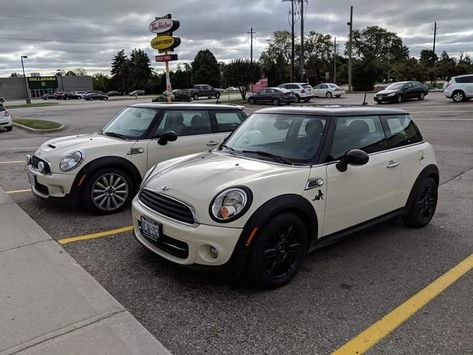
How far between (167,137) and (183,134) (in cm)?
50

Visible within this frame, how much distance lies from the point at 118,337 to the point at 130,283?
2.82 ft

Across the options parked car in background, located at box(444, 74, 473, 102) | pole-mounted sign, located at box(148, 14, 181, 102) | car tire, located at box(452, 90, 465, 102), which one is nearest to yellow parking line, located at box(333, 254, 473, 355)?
pole-mounted sign, located at box(148, 14, 181, 102)

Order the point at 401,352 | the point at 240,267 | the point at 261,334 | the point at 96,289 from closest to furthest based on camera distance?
the point at 401,352, the point at 261,334, the point at 240,267, the point at 96,289

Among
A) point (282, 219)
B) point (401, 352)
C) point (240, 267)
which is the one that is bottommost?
point (401, 352)

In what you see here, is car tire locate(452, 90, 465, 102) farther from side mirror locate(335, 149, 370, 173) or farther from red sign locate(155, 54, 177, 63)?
side mirror locate(335, 149, 370, 173)

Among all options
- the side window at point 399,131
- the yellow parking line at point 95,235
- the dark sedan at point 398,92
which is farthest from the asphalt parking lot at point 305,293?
the dark sedan at point 398,92

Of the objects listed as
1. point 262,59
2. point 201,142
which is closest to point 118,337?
point 201,142

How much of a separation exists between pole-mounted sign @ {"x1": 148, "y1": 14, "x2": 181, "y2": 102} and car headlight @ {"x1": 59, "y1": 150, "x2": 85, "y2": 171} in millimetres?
10195

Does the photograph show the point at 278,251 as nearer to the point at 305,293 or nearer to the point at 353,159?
the point at 305,293

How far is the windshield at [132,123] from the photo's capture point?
241 inches

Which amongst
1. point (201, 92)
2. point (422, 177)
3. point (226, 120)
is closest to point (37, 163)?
point (226, 120)

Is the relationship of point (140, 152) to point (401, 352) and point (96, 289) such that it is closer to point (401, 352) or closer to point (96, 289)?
point (96, 289)

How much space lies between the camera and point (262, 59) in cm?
9381

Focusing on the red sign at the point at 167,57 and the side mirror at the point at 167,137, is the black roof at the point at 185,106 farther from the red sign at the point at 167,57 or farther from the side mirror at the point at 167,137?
the red sign at the point at 167,57
